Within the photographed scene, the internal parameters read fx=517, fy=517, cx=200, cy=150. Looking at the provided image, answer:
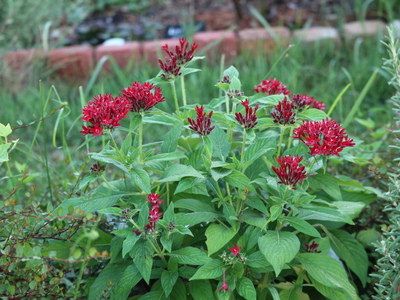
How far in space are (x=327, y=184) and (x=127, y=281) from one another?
0.59 m

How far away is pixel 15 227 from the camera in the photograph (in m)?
1.34

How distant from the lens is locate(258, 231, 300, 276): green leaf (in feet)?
3.76

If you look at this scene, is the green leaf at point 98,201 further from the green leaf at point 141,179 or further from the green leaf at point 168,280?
the green leaf at point 168,280

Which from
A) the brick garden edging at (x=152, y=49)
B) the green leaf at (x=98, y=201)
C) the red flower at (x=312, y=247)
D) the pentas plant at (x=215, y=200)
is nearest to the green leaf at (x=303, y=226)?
the pentas plant at (x=215, y=200)

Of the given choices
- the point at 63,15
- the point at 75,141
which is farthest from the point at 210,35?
the point at 63,15

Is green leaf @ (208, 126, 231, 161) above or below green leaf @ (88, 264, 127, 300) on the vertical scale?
above

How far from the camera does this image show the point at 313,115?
1327 millimetres

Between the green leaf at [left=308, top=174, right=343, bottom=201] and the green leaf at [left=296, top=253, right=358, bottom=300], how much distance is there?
0.18 metres

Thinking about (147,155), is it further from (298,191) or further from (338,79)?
(338,79)

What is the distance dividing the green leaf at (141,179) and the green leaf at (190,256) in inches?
7.8

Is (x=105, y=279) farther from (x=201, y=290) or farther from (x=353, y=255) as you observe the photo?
(x=353, y=255)

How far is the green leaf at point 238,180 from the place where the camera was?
123cm

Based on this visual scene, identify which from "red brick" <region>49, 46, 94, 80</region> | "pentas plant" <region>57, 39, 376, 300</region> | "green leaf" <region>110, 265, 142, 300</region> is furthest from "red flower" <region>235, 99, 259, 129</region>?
"red brick" <region>49, 46, 94, 80</region>

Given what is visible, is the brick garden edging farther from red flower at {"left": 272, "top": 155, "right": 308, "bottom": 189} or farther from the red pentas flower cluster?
red flower at {"left": 272, "top": 155, "right": 308, "bottom": 189}
